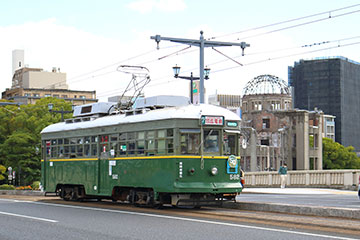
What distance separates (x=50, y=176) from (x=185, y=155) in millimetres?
9002

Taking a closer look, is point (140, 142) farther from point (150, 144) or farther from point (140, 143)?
point (150, 144)

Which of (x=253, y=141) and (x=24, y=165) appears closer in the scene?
(x=24, y=165)

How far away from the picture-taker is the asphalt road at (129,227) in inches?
482

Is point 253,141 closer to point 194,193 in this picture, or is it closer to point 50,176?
point 50,176

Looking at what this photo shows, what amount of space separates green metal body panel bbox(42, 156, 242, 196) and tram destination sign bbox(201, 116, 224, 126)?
103cm

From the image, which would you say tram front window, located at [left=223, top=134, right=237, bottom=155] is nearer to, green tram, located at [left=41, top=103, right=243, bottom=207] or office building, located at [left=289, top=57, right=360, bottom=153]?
green tram, located at [left=41, top=103, right=243, bottom=207]

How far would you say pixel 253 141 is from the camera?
251ft

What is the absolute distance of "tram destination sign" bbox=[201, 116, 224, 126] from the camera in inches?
741

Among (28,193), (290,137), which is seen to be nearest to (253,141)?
(290,137)

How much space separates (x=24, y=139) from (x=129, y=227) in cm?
5388

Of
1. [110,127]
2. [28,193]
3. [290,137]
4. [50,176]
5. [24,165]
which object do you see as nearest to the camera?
[110,127]

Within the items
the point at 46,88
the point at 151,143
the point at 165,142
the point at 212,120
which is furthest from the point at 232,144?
the point at 46,88

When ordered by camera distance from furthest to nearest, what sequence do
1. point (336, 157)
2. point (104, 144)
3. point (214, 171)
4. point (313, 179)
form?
1. point (336, 157)
2. point (313, 179)
3. point (104, 144)
4. point (214, 171)

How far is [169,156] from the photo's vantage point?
60.8 feet
